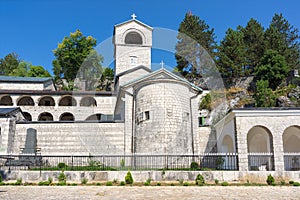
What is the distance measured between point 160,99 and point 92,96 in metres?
20.0

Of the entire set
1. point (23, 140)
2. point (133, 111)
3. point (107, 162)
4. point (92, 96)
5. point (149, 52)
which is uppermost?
point (149, 52)

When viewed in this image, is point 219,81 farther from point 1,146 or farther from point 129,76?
point 1,146

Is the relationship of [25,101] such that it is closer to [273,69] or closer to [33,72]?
[33,72]

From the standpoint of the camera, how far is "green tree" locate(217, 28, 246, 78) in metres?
39.1

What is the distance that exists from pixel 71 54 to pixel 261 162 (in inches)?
1516

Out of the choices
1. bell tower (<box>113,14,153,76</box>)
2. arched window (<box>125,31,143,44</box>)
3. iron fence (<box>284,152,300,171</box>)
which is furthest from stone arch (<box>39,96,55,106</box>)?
iron fence (<box>284,152,300,171</box>)

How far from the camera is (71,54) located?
47.4m

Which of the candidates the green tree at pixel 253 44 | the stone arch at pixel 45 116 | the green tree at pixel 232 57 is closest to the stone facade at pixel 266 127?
the green tree at pixel 232 57

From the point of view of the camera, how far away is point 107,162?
1761cm

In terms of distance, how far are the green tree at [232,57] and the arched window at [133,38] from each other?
11.8 m

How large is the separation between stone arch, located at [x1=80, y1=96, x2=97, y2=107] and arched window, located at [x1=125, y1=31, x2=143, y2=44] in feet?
30.3

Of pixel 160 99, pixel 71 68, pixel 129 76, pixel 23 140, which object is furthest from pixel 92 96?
pixel 160 99

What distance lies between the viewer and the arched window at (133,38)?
117 feet

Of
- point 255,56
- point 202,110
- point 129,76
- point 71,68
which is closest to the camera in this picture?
point 129,76
